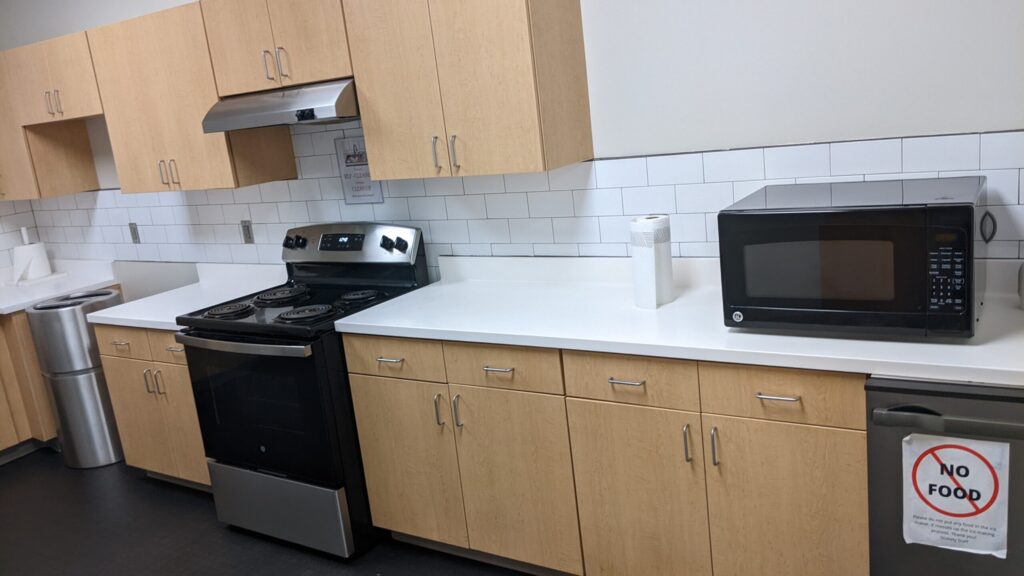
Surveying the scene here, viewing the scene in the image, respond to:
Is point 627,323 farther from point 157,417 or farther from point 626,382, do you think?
point 157,417

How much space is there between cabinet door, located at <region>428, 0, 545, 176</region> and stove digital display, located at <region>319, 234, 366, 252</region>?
0.81 meters

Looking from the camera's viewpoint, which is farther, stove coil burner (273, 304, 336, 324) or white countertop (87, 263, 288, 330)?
white countertop (87, 263, 288, 330)

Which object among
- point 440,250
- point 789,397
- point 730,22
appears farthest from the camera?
point 440,250

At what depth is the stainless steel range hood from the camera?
107 inches

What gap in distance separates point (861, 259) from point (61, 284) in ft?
13.7

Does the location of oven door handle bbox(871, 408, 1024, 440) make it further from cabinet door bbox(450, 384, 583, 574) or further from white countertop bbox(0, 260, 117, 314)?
white countertop bbox(0, 260, 117, 314)

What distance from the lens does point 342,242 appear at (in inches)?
129

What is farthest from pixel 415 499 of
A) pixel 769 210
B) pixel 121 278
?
pixel 121 278

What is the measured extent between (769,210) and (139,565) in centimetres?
265

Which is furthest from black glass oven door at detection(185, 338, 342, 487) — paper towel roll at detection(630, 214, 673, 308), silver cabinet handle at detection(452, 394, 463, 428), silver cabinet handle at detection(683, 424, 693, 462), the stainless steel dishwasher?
the stainless steel dishwasher

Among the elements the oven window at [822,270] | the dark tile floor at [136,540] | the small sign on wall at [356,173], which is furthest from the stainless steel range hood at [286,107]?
the dark tile floor at [136,540]

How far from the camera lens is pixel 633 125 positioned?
8.69ft

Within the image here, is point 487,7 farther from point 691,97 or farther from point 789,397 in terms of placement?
point 789,397

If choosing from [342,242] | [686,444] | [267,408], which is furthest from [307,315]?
[686,444]
